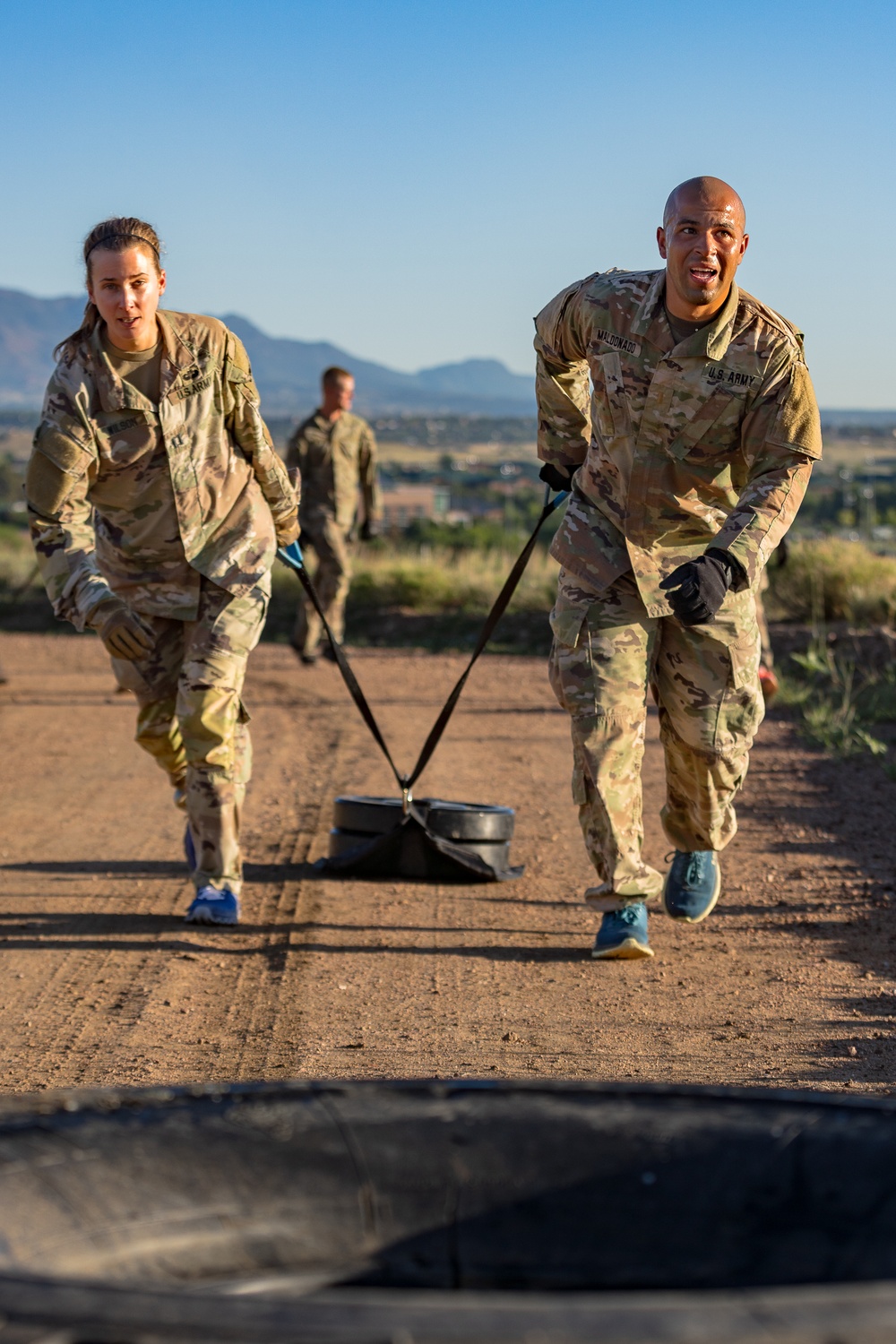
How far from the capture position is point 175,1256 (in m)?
2.07

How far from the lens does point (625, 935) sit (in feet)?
17.7

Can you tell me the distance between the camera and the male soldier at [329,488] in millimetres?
14203

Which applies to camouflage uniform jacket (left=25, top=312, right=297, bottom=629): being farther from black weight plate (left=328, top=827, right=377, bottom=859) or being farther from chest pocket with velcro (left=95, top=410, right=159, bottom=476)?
black weight plate (left=328, top=827, right=377, bottom=859)

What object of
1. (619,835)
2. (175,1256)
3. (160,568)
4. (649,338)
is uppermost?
(649,338)

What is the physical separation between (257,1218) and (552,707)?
32.3ft

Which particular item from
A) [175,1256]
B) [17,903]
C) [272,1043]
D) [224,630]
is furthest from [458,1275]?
[17,903]

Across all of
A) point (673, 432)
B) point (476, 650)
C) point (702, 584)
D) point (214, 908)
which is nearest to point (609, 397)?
point (673, 432)

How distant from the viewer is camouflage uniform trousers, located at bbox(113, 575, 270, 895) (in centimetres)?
567

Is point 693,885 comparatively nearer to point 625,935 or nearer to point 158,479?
point 625,935

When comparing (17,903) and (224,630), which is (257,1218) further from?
(17,903)

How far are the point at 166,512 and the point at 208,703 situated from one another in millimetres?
698

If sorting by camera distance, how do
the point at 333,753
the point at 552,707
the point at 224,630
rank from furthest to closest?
the point at 552,707 < the point at 333,753 < the point at 224,630

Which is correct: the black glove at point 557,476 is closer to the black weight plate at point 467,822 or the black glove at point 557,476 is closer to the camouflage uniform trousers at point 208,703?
the camouflage uniform trousers at point 208,703

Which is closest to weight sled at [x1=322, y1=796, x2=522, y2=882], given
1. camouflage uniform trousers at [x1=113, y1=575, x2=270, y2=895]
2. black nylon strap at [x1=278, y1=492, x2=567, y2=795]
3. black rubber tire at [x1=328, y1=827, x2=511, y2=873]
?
black rubber tire at [x1=328, y1=827, x2=511, y2=873]
